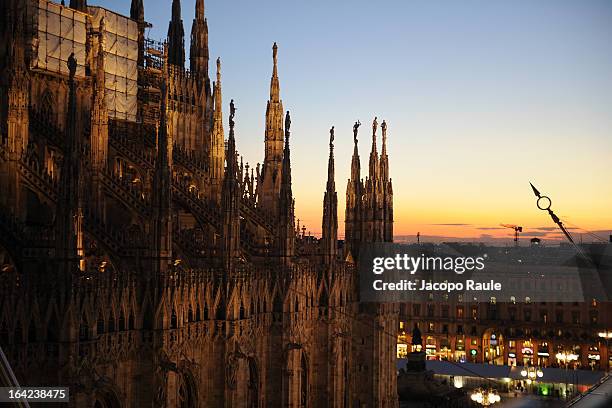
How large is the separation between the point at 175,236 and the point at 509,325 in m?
69.1

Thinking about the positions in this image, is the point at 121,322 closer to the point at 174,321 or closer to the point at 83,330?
the point at 174,321

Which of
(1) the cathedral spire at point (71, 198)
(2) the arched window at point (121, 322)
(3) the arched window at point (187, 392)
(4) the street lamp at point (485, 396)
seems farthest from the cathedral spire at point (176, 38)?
(1) the cathedral spire at point (71, 198)

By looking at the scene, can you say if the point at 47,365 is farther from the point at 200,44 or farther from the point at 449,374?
the point at 449,374

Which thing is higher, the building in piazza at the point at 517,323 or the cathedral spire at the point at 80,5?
the cathedral spire at the point at 80,5

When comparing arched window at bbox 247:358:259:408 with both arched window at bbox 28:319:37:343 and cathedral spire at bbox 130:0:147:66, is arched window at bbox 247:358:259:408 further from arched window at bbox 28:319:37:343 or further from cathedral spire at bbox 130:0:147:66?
cathedral spire at bbox 130:0:147:66

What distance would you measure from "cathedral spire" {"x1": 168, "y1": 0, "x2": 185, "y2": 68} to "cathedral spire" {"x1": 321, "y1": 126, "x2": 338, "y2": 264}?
22.7m

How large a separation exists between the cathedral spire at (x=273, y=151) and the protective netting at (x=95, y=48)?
9329 millimetres

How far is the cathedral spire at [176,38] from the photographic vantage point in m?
58.2

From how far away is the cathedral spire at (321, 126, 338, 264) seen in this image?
3834 cm

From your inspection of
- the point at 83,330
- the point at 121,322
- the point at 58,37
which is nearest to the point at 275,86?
the point at 58,37

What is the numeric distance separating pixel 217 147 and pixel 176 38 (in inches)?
503

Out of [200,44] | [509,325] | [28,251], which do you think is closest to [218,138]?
[200,44]

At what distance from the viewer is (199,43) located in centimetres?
5703

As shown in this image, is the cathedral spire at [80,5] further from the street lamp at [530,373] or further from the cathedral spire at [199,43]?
the street lamp at [530,373]
